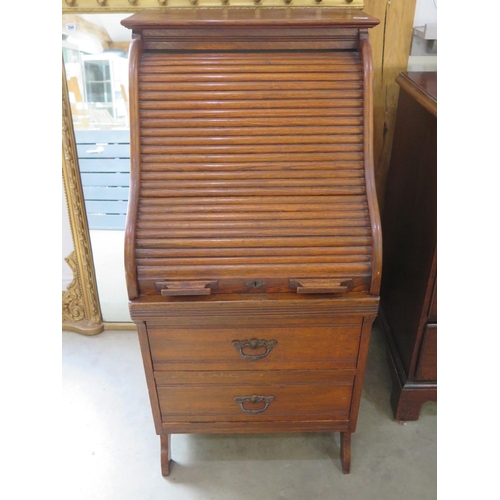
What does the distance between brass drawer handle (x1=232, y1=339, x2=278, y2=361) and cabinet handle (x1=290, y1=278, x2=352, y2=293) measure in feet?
0.71

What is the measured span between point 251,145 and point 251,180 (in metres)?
0.10

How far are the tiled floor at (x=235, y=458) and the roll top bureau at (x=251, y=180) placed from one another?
0.60 meters

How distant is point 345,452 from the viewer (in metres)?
1.67

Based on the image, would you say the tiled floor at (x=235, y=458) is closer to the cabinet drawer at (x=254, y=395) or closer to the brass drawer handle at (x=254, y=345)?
the cabinet drawer at (x=254, y=395)

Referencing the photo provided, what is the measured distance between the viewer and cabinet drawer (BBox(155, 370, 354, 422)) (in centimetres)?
150

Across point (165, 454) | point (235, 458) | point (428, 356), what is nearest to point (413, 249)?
point (428, 356)

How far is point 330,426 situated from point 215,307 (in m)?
0.62

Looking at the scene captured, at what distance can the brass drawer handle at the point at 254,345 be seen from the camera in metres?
1.43

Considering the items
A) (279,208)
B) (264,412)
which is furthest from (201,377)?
(279,208)

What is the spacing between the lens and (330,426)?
160cm

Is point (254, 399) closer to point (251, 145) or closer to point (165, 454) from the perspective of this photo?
point (165, 454)

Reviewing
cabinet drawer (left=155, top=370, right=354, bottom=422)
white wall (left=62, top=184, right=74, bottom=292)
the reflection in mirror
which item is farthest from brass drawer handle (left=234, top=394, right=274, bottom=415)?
white wall (left=62, top=184, right=74, bottom=292)

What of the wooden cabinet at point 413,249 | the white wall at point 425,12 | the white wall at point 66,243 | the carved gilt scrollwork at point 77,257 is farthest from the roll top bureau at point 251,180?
the white wall at point 66,243

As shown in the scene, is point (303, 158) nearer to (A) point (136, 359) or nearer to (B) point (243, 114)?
(B) point (243, 114)
